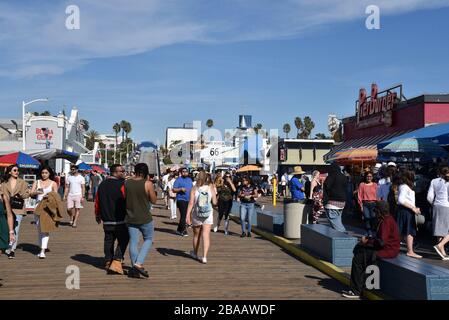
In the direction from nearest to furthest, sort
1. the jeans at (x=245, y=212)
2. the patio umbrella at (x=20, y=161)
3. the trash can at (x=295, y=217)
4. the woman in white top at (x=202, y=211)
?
1. the woman in white top at (x=202, y=211)
2. the trash can at (x=295, y=217)
3. the jeans at (x=245, y=212)
4. the patio umbrella at (x=20, y=161)

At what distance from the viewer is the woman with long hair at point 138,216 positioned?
8750 millimetres

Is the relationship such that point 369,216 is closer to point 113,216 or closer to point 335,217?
point 335,217

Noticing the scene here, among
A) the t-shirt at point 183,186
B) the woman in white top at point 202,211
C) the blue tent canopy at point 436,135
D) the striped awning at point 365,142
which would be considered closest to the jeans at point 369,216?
the blue tent canopy at point 436,135

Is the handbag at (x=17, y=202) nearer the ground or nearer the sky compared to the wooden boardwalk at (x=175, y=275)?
nearer the sky

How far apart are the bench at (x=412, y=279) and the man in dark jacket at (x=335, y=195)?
11.1ft

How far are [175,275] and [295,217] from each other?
483 cm

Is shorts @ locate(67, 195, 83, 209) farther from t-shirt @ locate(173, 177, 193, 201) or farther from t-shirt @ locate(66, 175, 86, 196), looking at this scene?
t-shirt @ locate(173, 177, 193, 201)

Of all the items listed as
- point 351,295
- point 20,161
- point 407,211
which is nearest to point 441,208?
point 407,211

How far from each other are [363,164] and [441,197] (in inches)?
424

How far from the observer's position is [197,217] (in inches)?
404

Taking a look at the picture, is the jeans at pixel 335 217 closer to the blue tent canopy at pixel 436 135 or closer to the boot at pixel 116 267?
the blue tent canopy at pixel 436 135

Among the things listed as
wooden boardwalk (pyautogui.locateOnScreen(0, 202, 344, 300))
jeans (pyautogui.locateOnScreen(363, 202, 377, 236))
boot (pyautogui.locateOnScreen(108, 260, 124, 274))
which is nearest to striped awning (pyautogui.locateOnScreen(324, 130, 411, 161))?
jeans (pyautogui.locateOnScreen(363, 202, 377, 236))
